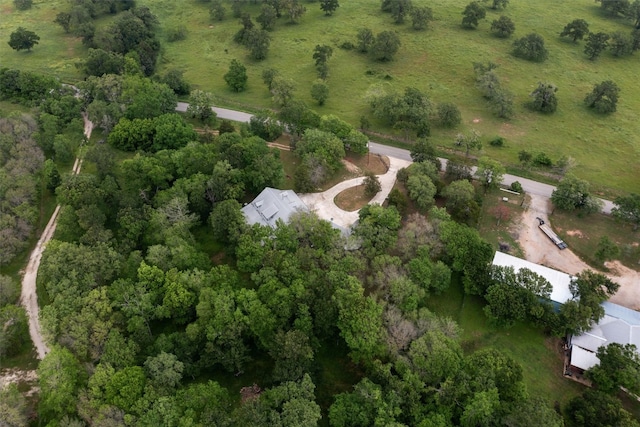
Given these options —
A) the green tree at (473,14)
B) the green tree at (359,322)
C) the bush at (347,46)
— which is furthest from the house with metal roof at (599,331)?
the green tree at (473,14)

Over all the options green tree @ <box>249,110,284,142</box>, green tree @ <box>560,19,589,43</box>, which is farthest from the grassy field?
green tree @ <box>560,19,589,43</box>

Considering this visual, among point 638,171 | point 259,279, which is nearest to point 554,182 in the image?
point 638,171

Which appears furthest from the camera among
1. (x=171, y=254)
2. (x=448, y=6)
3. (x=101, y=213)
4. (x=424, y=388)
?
(x=448, y=6)

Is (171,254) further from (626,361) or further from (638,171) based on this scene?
(638,171)

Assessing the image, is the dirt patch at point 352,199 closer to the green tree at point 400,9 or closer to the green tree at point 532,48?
the green tree at point 532,48

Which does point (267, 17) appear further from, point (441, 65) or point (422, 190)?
point (422, 190)

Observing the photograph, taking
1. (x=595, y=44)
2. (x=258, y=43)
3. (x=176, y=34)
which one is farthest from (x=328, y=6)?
(x=595, y=44)
